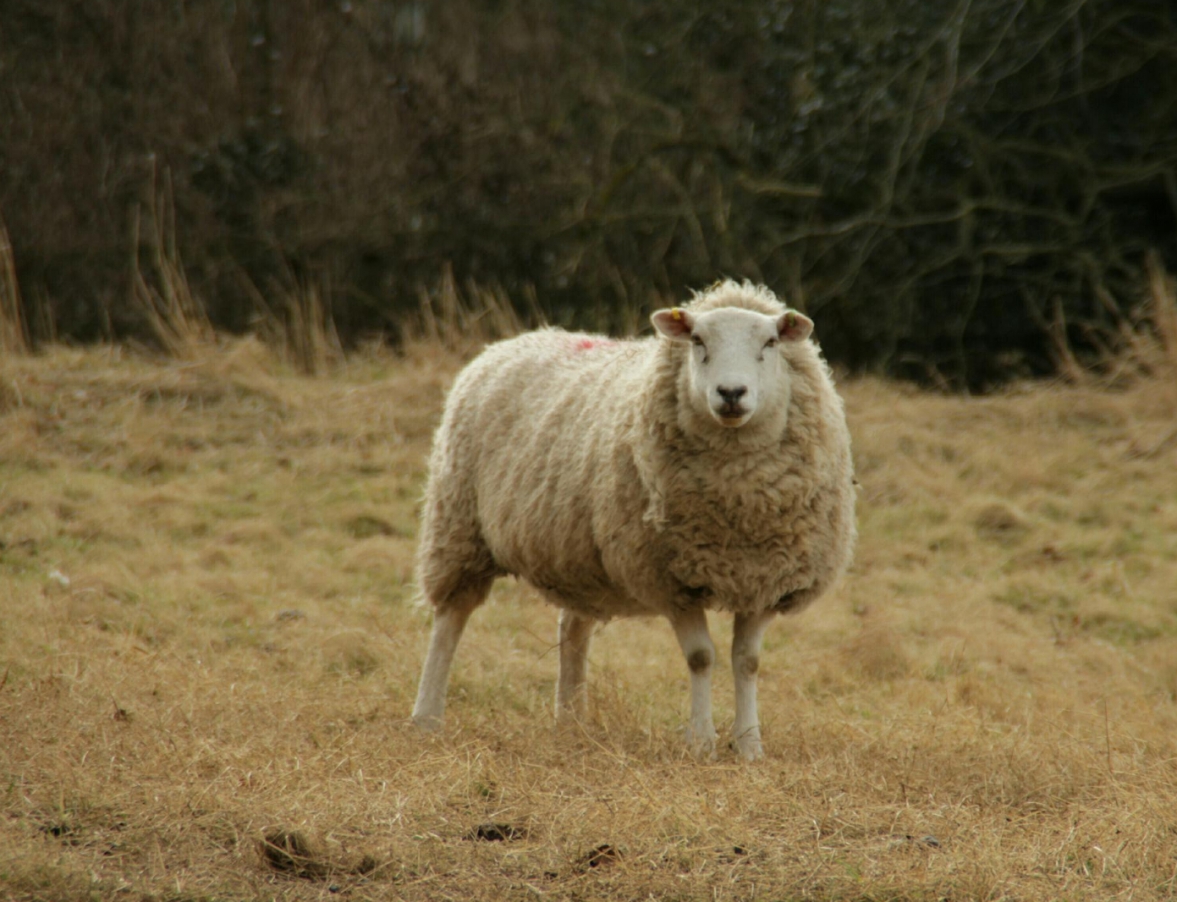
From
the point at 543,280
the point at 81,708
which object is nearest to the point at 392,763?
the point at 81,708

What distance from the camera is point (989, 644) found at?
20.7 ft

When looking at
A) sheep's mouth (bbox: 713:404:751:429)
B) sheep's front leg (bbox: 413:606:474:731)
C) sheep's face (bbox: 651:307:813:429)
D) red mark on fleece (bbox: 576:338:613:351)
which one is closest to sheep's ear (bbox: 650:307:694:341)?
sheep's face (bbox: 651:307:813:429)

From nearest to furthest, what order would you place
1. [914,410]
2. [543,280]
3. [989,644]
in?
1. [989,644]
2. [914,410]
3. [543,280]

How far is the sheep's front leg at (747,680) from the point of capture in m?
4.53

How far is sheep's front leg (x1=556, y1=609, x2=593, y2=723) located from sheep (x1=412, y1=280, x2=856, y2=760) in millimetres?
65

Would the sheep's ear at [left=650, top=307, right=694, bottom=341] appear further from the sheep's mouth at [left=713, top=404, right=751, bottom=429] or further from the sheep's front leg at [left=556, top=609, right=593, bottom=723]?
the sheep's front leg at [left=556, top=609, right=593, bottom=723]

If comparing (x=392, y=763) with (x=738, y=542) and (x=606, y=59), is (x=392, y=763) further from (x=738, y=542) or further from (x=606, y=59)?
(x=606, y=59)

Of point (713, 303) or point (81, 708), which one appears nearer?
point (81, 708)

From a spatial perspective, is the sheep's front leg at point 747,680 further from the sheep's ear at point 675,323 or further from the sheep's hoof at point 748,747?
the sheep's ear at point 675,323

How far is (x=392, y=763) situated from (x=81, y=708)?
3.55ft

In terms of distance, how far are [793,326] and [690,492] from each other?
0.68 metres

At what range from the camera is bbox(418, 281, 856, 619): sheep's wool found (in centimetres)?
452

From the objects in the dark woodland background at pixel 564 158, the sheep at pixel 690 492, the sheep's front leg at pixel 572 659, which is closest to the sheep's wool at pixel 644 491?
the sheep at pixel 690 492

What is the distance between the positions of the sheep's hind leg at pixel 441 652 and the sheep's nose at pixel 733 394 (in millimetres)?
1505
